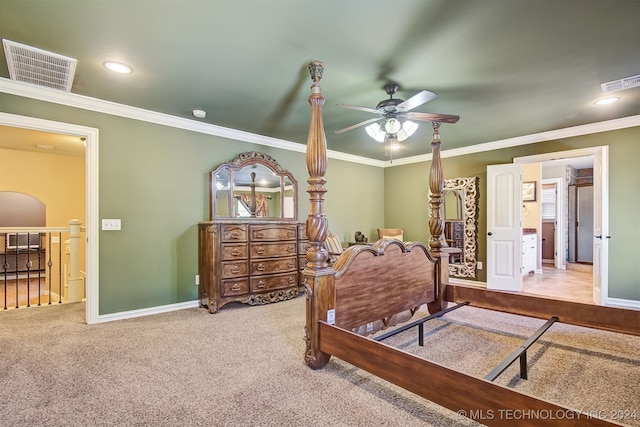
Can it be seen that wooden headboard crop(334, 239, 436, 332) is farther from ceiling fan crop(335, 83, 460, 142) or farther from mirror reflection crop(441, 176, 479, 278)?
mirror reflection crop(441, 176, 479, 278)

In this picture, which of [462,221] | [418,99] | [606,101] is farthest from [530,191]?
[418,99]

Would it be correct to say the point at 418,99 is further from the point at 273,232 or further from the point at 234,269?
the point at 234,269

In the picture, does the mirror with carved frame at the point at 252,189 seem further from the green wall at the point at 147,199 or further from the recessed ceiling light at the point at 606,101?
the recessed ceiling light at the point at 606,101

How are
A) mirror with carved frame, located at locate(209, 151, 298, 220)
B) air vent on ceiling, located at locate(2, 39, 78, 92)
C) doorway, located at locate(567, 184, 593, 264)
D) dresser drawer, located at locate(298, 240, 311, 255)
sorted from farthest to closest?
doorway, located at locate(567, 184, 593, 264), dresser drawer, located at locate(298, 240, 311, 255), mirror with carved frame, located at locate(209, 151, 298, 220), air vent on ceiling, located at locate(2, 39, 78, 92)

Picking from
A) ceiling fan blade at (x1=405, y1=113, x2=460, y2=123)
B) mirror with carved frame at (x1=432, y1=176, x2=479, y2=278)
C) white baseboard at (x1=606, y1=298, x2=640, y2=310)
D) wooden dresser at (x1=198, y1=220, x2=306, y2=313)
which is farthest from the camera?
mirror with carved frame at (x1=432, y1=176, x2=479, y2=278)

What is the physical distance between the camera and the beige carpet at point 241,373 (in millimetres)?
1642

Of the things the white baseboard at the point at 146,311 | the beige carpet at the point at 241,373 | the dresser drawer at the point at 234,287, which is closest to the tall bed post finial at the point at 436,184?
the beige carpet at the point at 241,373

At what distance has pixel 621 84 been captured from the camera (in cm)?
278

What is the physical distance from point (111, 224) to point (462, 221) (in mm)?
5268

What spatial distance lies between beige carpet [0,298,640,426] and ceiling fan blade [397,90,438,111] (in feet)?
6.92

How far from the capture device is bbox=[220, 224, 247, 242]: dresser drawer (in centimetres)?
359

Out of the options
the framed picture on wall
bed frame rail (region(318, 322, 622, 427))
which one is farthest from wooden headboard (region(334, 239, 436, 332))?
the framed picture on wall

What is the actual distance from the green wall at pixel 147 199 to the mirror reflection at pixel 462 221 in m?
3.80

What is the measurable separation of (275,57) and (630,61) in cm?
287
